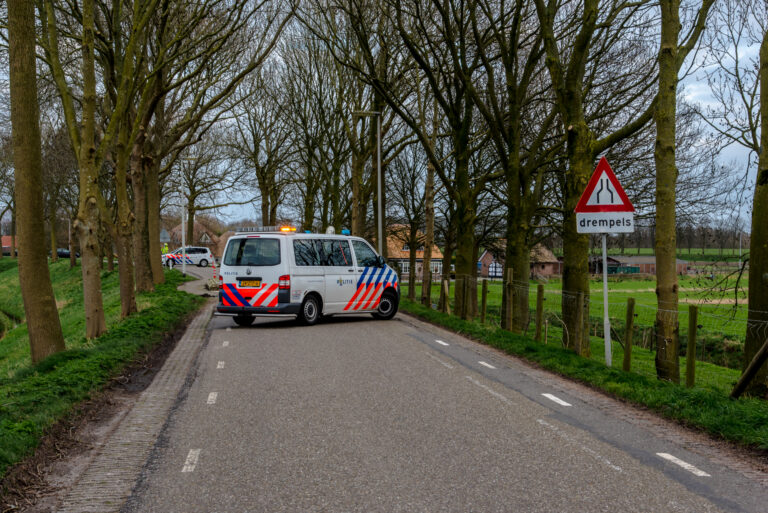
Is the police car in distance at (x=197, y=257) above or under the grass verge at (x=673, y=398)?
above

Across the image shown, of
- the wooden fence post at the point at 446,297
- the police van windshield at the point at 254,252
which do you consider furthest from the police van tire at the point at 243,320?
the wooden fence post at the point at 446,297

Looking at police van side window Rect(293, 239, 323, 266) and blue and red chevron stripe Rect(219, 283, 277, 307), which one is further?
police van side window Rect(293, 239, 323, 266)

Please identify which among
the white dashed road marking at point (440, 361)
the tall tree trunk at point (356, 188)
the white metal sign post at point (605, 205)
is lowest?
the white dashed road marking at point (440, 361)

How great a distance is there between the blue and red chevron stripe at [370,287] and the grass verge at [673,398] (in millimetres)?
5237

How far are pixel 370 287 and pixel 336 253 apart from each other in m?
1.28

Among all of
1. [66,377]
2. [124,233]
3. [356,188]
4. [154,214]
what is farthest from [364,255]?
[154,214]

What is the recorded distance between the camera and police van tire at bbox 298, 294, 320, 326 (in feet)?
50.2

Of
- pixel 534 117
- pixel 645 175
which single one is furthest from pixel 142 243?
pixel 645 175

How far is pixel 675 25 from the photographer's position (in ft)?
32.6

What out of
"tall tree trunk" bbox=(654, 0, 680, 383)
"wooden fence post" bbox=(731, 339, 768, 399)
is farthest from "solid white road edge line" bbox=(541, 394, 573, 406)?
"tall tree trunk" bbox=(654, 0, 680, 383)

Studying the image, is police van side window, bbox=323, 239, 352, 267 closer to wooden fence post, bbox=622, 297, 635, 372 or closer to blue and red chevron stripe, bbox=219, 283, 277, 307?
blue and red chevron stripe, bbox=219, 283, 277, 307

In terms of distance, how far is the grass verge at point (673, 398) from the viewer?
6285mm

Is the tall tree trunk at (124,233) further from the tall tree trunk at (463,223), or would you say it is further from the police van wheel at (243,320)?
the tall tree trunk at (463,223)

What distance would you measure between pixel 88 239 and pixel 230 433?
7744 mm
